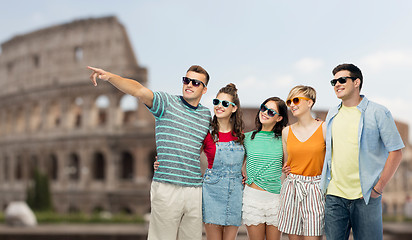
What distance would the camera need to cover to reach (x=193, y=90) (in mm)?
3635

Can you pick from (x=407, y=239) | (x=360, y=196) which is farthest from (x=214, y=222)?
(x=407, y=239)

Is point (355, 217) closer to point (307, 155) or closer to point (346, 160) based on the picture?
point (346, 160)

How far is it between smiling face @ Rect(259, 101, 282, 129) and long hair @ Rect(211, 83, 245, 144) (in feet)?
0.60

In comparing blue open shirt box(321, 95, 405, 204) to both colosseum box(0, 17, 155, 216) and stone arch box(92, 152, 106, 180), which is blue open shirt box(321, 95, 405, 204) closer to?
colosseum box(0, 17, 155, 216)

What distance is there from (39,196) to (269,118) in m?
20.8

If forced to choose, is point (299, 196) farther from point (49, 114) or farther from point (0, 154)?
point (0, 154)

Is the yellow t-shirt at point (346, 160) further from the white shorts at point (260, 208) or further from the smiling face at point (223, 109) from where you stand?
the smiling face at point (223, 109)

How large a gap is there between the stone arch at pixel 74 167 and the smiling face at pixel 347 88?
25.7 meters

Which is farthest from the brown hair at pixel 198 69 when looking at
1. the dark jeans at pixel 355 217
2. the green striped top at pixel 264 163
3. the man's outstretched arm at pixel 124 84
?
the dark jeans at pixel 355 217

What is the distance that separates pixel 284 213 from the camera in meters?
3.46

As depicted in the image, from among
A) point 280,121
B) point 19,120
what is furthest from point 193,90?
point 19,120

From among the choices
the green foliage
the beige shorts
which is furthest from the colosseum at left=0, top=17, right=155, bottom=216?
the beige shorts

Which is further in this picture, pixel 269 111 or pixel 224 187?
pixel 269 111

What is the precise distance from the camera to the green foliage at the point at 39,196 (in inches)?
854
